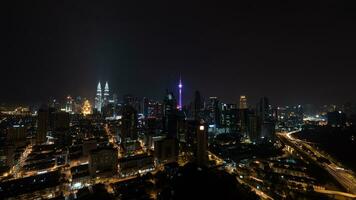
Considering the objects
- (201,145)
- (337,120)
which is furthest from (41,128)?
(337,120)

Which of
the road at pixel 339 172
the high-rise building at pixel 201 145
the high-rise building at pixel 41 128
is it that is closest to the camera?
the road at pixel 339 172

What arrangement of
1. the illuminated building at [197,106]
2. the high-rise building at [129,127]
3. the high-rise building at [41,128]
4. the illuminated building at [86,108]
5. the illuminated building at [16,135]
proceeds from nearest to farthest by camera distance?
the illuminated building at [16,135], the high-rise building at [41,128], the high-rise building at [129,127], the illuminated building at [197,106], the illuminated building at [86,108]

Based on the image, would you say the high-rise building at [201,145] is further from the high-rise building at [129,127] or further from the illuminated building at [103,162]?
the high-rise building at [129,127]

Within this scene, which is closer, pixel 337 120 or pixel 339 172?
pixel 339 172

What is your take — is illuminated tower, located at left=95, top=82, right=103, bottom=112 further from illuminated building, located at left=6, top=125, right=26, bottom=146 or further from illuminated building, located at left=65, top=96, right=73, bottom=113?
illuminated building, located at left=6, top=125, right=26, bottom=146

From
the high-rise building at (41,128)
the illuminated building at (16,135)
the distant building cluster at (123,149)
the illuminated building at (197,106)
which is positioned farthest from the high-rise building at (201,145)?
the illuminated building at (197,106)

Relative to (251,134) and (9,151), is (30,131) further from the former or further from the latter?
(251,134)

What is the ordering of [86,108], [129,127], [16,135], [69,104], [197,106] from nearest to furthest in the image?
[16,135] → [129,127] → [197,106] → [86,108] → [69,104]

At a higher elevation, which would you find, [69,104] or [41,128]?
[69,104]

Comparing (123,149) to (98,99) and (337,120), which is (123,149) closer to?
(337,120)

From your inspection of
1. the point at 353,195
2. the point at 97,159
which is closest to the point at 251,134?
the point at 353,195

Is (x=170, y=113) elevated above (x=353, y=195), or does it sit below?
above
